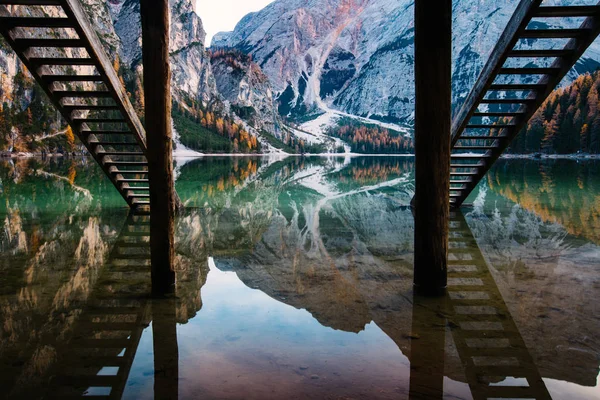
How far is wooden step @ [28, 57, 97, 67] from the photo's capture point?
8984mm

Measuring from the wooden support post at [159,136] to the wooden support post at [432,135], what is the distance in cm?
387

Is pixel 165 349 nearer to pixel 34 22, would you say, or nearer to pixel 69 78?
pixel 34 22

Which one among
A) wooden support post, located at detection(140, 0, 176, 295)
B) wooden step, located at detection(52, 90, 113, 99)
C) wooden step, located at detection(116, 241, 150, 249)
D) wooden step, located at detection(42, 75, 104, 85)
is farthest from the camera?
wooden step, located at detection(116, 241, 150, 249)

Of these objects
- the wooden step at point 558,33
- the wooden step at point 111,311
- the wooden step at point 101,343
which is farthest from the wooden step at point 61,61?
the wooden step at point 558,33

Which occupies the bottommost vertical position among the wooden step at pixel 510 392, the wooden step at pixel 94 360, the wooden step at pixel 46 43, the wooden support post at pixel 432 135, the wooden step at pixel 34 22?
the wooden step at pixel 510 392

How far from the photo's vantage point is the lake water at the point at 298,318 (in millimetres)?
4500

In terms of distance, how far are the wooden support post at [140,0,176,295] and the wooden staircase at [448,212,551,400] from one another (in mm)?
4408

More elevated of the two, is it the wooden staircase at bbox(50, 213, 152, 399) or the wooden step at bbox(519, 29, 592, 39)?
the wooden step at bbox(519, 29, 592, 39)

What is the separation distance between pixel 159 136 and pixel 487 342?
5442 millimetres

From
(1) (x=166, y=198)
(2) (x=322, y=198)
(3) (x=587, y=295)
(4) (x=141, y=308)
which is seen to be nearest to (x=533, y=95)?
(3) (x=587, y=295)

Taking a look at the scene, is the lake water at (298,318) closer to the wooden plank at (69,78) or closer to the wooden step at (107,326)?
the wooden step at (107,326)

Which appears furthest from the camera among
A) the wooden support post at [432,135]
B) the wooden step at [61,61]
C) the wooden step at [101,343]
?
the wooden step at [61,61]

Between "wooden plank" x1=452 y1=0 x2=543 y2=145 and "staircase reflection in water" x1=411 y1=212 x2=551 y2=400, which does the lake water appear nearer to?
"staircase reflection in water" x1=411 y1=212 x2=551 y2=400

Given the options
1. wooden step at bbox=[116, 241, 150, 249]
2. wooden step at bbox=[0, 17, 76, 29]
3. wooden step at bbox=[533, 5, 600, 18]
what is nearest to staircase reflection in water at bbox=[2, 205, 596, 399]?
wooden step at bbox=[116, 241, 150, 249]
